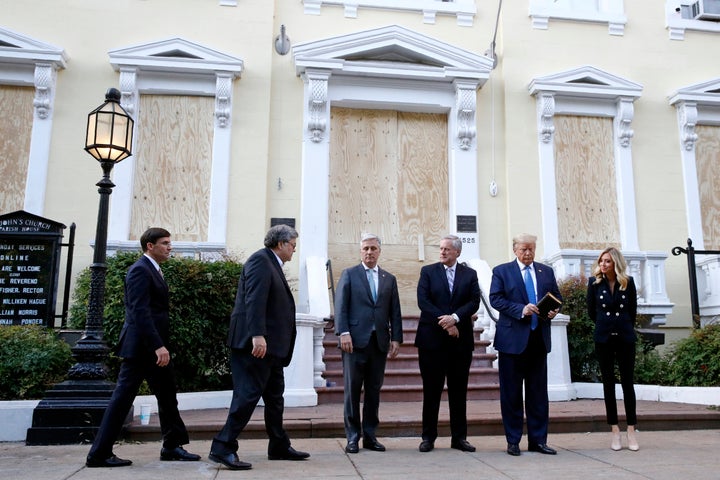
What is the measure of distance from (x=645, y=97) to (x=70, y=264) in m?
10.2

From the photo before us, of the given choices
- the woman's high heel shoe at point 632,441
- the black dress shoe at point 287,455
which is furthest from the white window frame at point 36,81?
the woman's high heel shoe at point 632,441

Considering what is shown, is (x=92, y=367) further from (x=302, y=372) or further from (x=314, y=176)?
(x=314, y=176)

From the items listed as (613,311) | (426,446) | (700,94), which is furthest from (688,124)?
(426,446)

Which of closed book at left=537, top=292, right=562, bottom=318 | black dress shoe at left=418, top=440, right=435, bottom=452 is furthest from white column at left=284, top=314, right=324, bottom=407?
closed book at left=537, top=292, right=562, bottom=318

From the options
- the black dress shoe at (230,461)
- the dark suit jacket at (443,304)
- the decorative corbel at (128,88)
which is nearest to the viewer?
the black dress shoe at (230,461)

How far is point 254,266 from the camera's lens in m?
5.20

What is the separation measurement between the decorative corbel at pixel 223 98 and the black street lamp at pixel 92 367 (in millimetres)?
3809

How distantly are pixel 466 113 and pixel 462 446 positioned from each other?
272 inches

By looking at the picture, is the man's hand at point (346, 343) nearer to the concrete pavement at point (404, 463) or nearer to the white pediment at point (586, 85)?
the concrete pavement at point (404, 463)

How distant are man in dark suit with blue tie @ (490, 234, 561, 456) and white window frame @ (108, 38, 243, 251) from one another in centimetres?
573

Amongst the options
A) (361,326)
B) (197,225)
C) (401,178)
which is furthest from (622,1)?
(361,326)

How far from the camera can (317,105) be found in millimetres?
10938

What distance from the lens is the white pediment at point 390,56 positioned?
35.7 ft

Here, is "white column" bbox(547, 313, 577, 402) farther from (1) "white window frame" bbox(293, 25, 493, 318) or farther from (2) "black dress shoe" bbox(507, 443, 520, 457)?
(2) "black dress shoe" bbox(507, 443, 520, 457)
